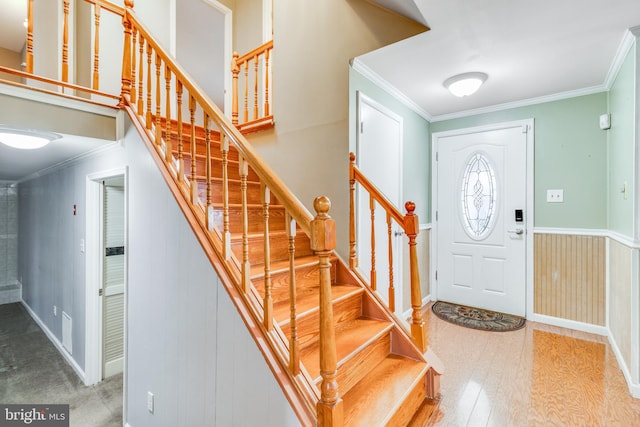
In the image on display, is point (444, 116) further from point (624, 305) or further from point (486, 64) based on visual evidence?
point (624, 305)

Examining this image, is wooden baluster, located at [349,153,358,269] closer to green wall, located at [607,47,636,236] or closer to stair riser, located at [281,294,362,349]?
stair riser, located at [281,294,362,349]

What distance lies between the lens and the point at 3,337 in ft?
11.7

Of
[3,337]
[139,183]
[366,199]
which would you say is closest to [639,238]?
[366,199]

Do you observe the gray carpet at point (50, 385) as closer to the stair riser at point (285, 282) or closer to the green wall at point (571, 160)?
the stair riser at point (285, 282)

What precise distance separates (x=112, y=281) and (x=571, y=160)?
14.7 ft

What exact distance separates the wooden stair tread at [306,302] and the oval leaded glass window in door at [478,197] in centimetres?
211

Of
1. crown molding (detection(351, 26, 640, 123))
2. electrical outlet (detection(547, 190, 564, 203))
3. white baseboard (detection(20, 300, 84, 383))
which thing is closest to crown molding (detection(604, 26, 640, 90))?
crown molding (detection(351, 26, 640, 123))

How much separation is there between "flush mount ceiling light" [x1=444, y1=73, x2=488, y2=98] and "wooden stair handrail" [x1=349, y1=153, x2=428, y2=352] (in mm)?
1190

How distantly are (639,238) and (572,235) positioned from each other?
116 centimetres

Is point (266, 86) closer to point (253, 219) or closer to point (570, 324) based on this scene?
point (253, 219)

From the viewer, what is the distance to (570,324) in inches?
119

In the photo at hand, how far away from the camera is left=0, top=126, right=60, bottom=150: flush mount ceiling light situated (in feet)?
5.96

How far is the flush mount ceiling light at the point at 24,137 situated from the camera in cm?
182

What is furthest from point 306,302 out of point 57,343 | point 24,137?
point 57,343
